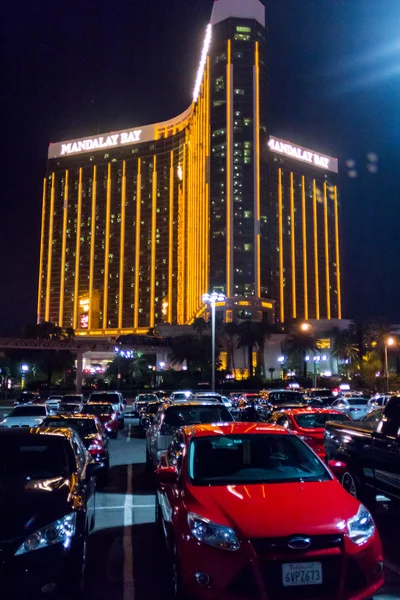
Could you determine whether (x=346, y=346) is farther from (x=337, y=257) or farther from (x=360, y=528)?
(x=337, y=257)

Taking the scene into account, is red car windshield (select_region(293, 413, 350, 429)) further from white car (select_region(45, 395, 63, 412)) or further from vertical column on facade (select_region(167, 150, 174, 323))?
vertical column on facade (select_region(167, 150, 174, 323))

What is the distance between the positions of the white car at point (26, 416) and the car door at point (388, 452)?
12868 millimetres

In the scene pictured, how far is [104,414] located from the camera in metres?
20.4

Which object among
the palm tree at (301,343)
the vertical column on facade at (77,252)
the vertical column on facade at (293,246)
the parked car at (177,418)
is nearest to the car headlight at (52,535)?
the parked car at (177,418)

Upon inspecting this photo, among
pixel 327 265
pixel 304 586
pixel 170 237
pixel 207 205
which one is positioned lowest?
pixel 304 586

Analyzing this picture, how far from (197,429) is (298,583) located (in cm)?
253

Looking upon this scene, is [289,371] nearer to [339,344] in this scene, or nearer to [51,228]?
[339,344]

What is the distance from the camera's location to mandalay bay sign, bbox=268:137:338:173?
541ft

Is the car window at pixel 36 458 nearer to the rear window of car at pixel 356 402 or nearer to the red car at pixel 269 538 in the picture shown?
the red car at pixel 269 538

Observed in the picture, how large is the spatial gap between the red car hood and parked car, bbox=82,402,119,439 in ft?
48.9

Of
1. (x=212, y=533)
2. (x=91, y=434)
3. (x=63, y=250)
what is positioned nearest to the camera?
(x=212, y=533)

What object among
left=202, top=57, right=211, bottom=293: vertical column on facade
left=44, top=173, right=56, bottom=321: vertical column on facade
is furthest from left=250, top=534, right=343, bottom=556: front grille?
left=44, top=173, right=56, bottom=321: vertical column on facade

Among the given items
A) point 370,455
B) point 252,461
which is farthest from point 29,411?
point 252,461

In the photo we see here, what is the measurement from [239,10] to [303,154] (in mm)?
49716
